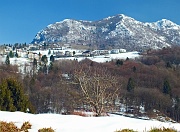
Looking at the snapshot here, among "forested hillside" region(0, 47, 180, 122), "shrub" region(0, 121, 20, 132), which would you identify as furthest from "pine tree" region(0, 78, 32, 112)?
"forested hillside" region(0, 47, 180, 122)

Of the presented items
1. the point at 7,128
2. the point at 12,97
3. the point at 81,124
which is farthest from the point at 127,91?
the point at 7,128

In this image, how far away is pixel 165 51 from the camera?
6624 inches

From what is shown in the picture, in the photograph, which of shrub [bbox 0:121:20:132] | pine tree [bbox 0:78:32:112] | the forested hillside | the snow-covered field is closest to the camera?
shrub [bbox 0:121:20:132]

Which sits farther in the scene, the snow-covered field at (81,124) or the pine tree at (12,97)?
the pine tree at (12,97)

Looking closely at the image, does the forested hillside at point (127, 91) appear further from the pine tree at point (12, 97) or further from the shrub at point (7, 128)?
the shrub at point (7, 128)

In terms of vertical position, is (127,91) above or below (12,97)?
below

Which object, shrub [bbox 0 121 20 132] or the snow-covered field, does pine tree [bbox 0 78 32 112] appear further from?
shrub [bbox 0 121 20 132]

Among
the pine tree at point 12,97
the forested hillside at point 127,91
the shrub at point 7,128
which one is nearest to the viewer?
the shrub at point 7,128

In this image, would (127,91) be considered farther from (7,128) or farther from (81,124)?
(7,128)

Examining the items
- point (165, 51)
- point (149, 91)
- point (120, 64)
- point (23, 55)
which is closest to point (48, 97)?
point (149, 91)

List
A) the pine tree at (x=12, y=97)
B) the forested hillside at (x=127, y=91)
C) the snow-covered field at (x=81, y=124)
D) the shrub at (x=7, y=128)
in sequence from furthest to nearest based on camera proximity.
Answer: the forested hillside at (x=127, y=91) < the pine tree at (x=12, y=97) < the snow-covered field at (x=81, y=124) < the shrub at (x=7, y=128)

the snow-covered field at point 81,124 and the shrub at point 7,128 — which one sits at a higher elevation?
the shrub at point 7,128

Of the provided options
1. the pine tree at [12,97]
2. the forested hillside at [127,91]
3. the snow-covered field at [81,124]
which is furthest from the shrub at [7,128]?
the forested hillside at [127,91]

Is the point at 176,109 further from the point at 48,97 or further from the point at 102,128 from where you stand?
the point at 102,128
